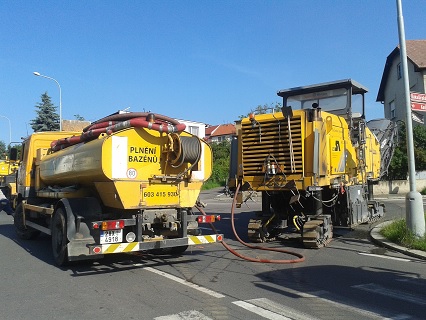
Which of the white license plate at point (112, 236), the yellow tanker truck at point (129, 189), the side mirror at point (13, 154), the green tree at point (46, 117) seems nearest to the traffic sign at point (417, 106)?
the yellow tanker truck at point (129, 189)

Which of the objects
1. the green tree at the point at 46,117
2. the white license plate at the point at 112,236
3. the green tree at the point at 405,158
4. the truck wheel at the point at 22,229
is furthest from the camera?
the green tree at the point at 46,117

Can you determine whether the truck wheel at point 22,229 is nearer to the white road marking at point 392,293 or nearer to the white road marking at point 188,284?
the white road marking at point 188,284

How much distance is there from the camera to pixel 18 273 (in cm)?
743

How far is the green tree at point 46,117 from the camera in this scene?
166 ft

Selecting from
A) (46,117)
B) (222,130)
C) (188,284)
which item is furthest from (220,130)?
(188,284)

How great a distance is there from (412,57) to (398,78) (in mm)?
2201

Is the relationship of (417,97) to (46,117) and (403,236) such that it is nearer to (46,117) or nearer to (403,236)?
(403,236)

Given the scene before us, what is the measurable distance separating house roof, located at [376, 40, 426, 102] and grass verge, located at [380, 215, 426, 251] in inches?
1001

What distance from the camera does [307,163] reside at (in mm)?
9273

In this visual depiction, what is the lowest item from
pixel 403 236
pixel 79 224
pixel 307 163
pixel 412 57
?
pixel 403 236

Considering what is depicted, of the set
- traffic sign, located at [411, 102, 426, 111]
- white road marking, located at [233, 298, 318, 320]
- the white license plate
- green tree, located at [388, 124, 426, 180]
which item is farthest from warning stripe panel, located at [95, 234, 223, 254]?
green tree, located at [388, 124, 426, 180]

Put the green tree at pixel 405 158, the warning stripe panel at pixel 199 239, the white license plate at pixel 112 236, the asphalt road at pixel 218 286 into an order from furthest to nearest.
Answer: the green tree at pixel 405 158 < the warning stripe panel at pixel 199 239 < the white license plate at pixel 112 236 < the asphalt road at pixel 218 286

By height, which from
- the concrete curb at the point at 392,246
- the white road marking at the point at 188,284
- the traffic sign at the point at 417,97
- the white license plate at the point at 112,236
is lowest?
the white road marking at the point at 188,284

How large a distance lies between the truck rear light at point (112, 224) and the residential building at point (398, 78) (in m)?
27.0
